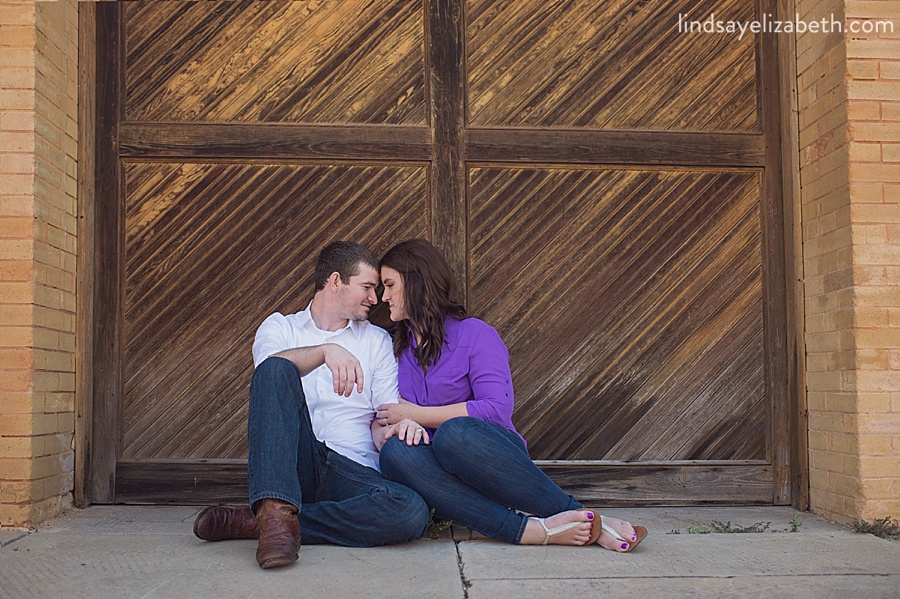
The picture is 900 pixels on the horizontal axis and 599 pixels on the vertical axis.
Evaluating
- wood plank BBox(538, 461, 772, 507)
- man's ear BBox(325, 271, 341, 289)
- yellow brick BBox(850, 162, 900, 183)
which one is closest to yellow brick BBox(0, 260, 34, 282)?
man's ear BBox(325, 271, 341, 289)

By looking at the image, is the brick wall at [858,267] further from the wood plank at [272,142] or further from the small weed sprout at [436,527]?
the wood plank at [272,142]

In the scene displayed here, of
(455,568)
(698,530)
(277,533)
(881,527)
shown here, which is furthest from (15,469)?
(881,527)

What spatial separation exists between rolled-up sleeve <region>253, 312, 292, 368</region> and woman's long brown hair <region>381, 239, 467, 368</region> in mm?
467

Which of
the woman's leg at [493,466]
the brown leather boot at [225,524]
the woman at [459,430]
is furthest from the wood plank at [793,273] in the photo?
the brown leather boot at [225,524]

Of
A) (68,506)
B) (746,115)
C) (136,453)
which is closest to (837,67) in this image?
(746,115)

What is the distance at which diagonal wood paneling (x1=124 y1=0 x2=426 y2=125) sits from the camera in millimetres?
3980

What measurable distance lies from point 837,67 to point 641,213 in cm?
104

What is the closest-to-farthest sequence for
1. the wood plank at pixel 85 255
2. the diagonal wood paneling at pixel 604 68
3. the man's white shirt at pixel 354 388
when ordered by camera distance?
the man's white shirt at pixel 354 388, the wood plank at pixel 85 255, the diagonal wood paneling at pixel 604 68

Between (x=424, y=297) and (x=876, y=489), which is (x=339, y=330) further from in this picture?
(x=876, y=489)

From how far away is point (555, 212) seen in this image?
13.2 ft

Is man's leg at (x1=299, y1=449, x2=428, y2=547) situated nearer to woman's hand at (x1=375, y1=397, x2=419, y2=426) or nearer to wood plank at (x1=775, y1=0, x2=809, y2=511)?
woman's hand at (x1=375, y1=397, x2=419, y2=426)

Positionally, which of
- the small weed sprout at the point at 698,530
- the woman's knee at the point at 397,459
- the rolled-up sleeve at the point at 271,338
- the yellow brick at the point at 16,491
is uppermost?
the rolled-up sleeve at the point at 271,338

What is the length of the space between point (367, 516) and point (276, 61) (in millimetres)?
2253

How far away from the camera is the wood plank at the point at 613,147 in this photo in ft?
13.1
